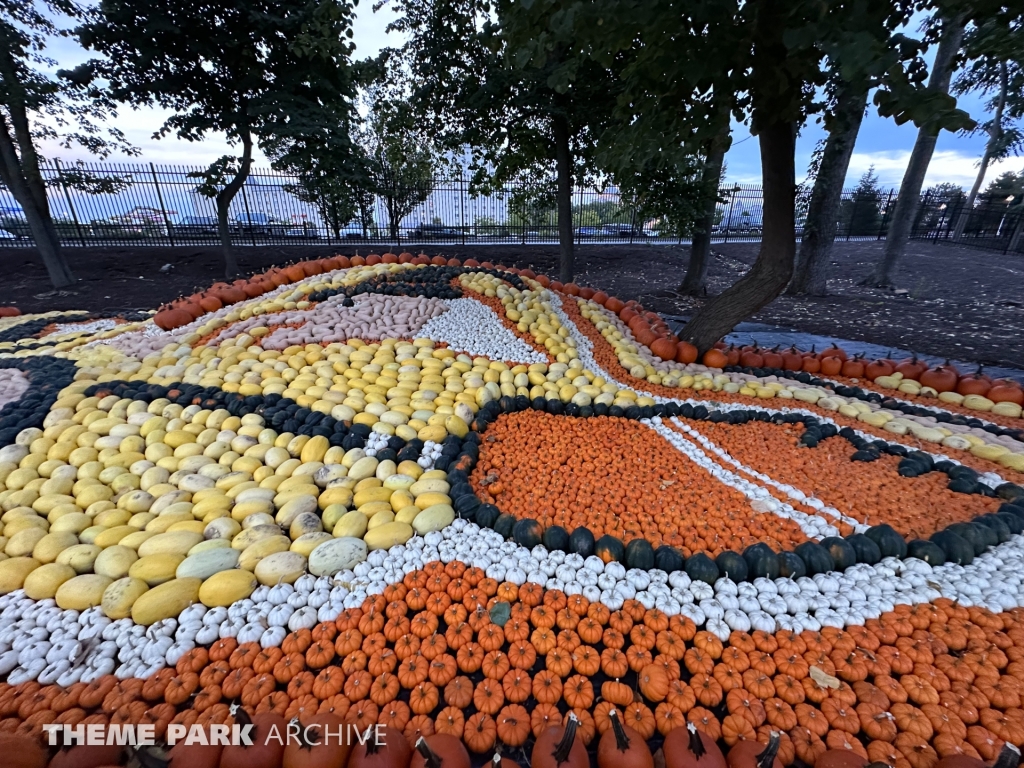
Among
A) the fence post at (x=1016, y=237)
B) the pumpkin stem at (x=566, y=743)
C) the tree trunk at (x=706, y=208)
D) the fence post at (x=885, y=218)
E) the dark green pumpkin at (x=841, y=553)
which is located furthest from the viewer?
the fence post at (x=885, y=218)

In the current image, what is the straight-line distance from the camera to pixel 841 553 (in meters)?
2.23

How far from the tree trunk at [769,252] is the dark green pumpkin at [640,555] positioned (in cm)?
346

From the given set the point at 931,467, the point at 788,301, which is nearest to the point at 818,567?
the point at 931,467

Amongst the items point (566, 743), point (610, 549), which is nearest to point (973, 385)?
point (610, 549)

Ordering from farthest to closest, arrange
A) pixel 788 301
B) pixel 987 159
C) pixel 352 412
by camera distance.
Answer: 1. pixel 987 159
2. pixel 788 301
3. pixel 352 412

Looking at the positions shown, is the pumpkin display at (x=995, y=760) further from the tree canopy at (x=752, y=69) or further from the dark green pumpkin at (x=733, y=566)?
the tree canopy at (x=752, y=69)

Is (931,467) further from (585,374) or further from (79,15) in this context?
(79,15)

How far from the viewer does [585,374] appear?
169 inches

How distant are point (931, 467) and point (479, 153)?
23.8 ft

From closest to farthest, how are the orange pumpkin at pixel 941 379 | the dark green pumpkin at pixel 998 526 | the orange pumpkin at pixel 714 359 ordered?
the dark green pumpkin at pixel 998 526 < the orange pumpkin at pixel 941 379 < the orange pumpkin at pixel 714 359

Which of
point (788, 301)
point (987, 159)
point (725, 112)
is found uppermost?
A: point (987, 159)

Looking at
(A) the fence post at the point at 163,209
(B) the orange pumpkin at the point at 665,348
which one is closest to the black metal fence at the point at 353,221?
(A) the fence post at the point at 163,209

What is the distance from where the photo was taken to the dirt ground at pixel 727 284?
23.0 ft

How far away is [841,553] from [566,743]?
163cm
